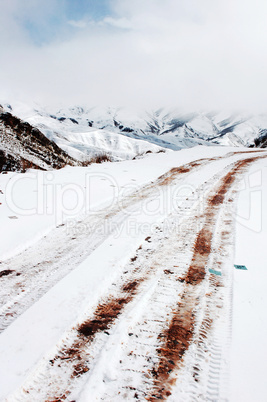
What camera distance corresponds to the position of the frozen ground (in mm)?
1658

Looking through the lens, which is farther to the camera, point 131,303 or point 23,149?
point 23,149

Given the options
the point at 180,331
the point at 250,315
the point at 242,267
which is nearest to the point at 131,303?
the point at 180,331

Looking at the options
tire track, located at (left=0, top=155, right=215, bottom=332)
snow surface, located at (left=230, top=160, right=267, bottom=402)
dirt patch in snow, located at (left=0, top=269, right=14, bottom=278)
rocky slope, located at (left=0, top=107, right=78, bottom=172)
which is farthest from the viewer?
rocky slope, located at (left=0, top=107, right=78, bottom=172)

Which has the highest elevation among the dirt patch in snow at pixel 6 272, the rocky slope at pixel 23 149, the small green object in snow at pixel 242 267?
the rocky slope at pixel 23 149

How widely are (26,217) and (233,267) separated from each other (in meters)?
3.87

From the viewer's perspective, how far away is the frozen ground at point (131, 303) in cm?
166

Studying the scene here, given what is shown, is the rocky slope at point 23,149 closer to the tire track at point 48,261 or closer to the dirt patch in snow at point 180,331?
the tire track at point 48,261

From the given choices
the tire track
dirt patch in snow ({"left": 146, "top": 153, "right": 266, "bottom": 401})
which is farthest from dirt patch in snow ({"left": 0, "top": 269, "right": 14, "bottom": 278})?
dirt patch in snow ({"left": 146, "top": 153, "right": 266, "bottom": 401})

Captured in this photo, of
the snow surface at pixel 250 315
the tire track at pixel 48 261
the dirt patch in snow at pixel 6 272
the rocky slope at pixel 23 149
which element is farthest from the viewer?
the rocky slope at pixel 23 149

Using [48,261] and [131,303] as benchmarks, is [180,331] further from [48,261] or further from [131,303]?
[48,261]

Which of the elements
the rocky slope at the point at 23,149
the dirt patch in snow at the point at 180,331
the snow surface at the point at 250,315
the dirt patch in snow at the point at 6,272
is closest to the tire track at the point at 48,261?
the dirt patch in snow at the point at 6,272

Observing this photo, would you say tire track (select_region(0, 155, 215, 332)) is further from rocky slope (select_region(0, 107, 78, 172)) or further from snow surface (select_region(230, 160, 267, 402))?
rocky slope (select_region(0, 107, 78, 172))

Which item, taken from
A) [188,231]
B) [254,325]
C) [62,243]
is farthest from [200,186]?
[254,325]

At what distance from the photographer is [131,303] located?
2.41 metres
